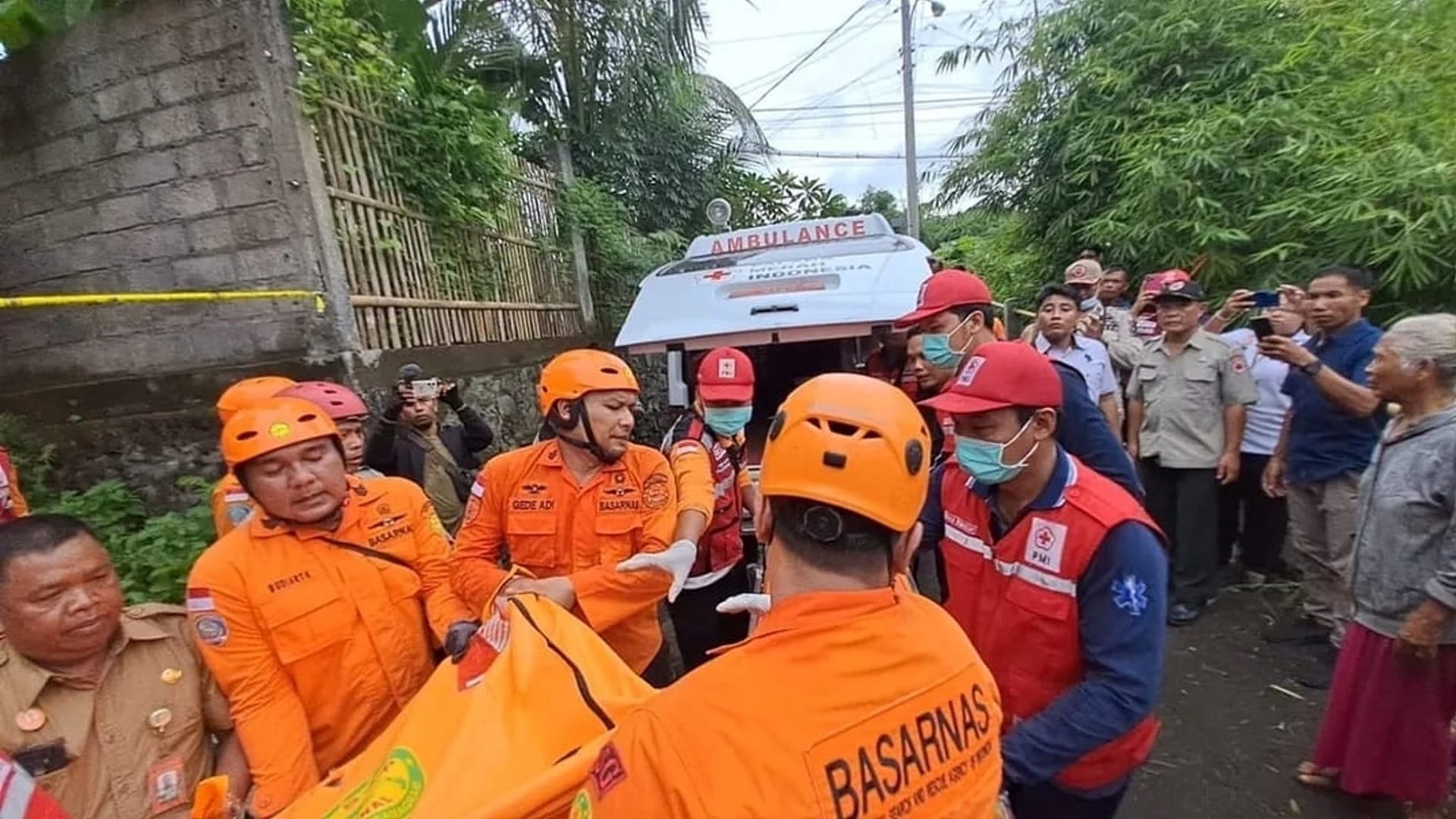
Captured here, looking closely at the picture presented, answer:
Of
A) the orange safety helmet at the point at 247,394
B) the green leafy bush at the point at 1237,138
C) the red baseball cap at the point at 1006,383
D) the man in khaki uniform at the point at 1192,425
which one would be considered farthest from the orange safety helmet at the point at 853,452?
the green leafy bush at the point at 1237,138

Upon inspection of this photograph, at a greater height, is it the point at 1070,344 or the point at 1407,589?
the point at 1070,344

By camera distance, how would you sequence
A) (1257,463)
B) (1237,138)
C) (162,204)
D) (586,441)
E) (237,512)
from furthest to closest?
(1237,138), (1257,463), (162,204), (237,512), (586,441)

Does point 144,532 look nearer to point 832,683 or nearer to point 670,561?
point 670,561

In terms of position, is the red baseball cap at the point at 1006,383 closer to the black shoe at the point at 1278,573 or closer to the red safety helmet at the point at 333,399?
the red safety helmet at the point at 333,399

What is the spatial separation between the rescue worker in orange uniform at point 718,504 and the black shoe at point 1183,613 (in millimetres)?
2563

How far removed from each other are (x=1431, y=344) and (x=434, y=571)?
3.26 meters

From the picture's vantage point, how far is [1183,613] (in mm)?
4621

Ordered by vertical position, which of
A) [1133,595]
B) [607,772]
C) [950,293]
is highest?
[950,293]

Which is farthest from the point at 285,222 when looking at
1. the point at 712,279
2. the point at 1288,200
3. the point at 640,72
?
the point at 1288,200

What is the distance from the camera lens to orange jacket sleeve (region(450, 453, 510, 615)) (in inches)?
93.0

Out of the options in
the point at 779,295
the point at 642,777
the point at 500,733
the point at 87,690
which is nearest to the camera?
the point at 642,777

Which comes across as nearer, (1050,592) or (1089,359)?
(1050,592)

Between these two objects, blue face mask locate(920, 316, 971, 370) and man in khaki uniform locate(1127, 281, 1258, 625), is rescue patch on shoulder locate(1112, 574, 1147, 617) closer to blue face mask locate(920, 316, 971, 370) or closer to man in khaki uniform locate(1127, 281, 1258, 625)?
blue face mask locate(920, 316, 971, 370)

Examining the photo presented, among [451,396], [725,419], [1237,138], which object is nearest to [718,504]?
[725,419]
